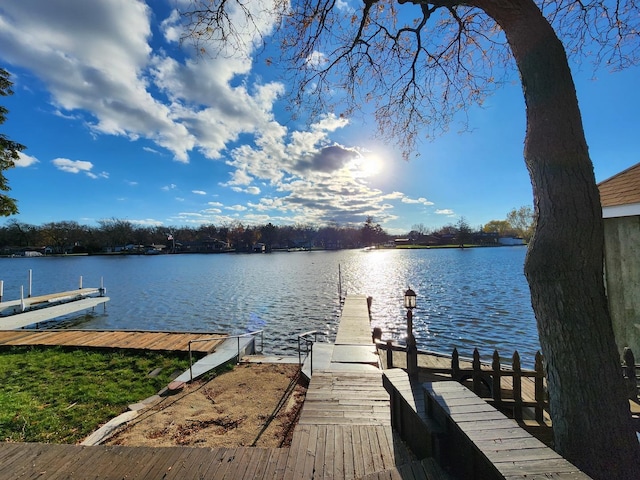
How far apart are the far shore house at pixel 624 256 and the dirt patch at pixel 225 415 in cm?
687

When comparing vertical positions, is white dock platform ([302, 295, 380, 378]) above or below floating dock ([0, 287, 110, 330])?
above

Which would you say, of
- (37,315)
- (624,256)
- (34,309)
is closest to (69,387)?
(624,256)

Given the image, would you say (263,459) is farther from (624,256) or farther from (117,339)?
(117,339)

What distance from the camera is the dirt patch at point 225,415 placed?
487cm

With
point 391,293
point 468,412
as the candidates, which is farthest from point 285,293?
point 468,412

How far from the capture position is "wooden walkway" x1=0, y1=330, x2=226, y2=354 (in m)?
9.94

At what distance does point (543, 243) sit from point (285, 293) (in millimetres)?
24392

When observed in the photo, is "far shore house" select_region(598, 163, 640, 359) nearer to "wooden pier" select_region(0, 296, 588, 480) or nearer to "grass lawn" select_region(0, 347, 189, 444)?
"wooden pier" select_region(0, 296, 588, 480)

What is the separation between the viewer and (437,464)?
94.6 inches

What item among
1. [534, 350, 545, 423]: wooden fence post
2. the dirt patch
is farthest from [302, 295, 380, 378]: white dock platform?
[534, 350, 545, 423]: wooden fence post

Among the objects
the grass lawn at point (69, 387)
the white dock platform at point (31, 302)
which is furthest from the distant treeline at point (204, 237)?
the grass lawn at point (69, 387)

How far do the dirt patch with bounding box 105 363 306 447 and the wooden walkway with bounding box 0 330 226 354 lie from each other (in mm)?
2727

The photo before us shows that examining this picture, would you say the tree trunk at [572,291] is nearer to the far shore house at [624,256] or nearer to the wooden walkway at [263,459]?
the wooden walkway at [263,459]

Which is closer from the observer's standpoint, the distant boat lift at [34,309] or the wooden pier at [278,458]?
the wooden pier at [278,458]
